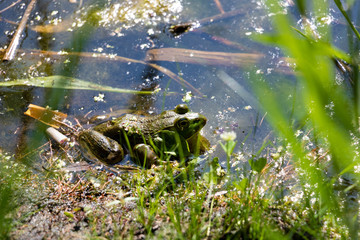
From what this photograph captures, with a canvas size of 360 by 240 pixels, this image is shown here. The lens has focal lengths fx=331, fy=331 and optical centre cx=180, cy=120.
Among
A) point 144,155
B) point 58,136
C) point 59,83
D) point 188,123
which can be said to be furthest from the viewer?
point 59,83

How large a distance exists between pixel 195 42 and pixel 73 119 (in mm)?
1917

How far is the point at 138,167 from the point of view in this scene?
329cm

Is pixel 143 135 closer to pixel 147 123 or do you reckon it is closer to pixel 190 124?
pixel 147 123

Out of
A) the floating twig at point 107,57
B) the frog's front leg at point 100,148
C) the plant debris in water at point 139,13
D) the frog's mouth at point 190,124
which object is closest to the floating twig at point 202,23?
the plant debris in water at point 139,13

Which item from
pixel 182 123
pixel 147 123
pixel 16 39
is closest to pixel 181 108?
pixel 182 123

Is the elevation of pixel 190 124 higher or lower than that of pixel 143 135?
higher

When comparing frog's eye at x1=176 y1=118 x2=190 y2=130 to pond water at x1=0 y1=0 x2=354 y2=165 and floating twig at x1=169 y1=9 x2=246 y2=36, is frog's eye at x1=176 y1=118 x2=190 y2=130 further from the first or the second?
floating twig at x1=169 y1=9 x2=246 y2=36

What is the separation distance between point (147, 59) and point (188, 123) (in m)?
1.41

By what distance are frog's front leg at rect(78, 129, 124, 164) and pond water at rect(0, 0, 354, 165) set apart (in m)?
0.54

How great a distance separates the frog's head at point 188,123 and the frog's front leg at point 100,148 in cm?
66

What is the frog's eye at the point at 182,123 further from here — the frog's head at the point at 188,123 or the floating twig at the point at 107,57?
the floating twig at the point at 107,57

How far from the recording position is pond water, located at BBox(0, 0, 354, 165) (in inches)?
150

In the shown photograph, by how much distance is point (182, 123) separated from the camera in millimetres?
3379

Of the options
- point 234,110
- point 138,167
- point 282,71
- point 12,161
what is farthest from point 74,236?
point 282,71
